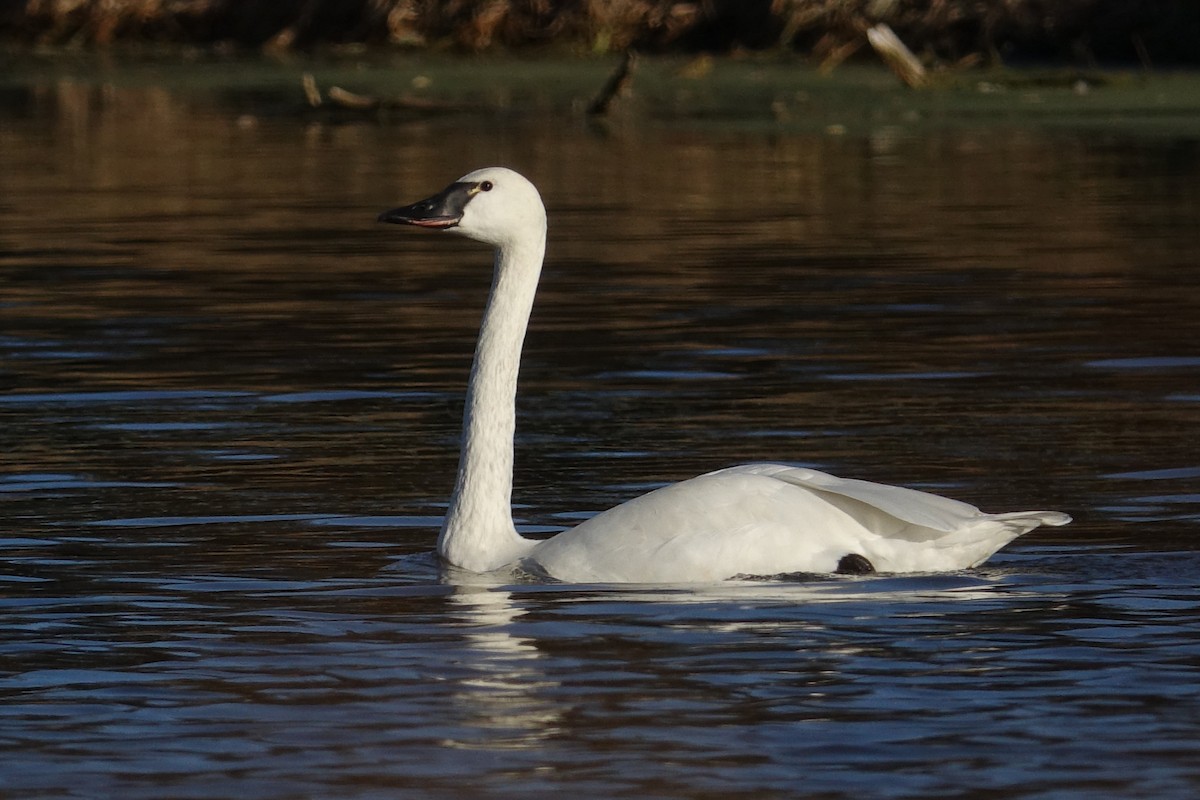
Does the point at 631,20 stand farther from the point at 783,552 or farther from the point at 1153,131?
the point at 783,552

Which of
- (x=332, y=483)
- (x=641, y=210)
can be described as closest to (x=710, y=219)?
(x=641, y=210)

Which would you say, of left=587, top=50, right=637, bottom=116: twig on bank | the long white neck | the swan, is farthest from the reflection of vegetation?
the swan

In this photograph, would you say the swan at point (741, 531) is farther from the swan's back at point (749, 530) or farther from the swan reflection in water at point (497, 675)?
the swan reflection in water at point (497, 675)

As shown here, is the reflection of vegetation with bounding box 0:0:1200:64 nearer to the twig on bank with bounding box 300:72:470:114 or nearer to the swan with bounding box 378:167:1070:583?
the twig on bank with bounding box 300:72:470:114

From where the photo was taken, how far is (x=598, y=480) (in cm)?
911

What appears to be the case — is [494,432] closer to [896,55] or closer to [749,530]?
[749,530]

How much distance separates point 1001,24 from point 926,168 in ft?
32.1

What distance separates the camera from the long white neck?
7570mm

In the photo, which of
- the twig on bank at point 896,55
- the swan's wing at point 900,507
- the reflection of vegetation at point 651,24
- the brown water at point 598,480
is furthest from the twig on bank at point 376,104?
the swan's wing at point 900,507

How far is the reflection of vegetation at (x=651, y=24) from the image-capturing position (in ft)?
104

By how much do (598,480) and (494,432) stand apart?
1.41 meters

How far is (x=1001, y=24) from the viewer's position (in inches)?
1258

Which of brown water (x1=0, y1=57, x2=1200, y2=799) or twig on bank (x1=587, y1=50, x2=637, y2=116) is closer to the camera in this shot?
brown water (x1=0, y1=57, x2=1200, y2=799)

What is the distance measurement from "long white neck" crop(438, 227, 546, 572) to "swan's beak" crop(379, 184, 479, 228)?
0.24 meters
